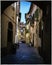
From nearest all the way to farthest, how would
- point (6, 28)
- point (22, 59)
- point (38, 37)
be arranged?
1. point (22, 59)
2. point (6, 28)
3. point (38, 37)

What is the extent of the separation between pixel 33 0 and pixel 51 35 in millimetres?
6510

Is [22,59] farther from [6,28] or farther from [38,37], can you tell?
[38,37]

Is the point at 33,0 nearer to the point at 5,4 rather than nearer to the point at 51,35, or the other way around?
the point at 5,4

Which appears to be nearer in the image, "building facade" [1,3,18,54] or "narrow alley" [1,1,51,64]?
"narrow alley" [1,1,51,64]

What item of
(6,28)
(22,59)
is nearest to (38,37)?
(6,28)

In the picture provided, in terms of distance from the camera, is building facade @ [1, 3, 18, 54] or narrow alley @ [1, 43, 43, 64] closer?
narrow alley @ [1, 43, 43, 64]

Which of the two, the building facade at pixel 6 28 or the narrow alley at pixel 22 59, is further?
the building facade at pixel 6 28

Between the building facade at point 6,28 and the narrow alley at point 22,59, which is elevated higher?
the building facade at point 6,28

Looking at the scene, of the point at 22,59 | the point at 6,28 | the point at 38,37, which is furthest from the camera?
the point at 38,37

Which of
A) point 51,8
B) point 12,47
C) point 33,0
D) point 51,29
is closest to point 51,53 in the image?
point 51,29

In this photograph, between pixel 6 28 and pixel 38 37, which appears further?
pixel 38 37

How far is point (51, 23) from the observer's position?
38.1 feet

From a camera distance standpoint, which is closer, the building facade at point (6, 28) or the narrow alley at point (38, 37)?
the narrow alley at point (38, 37)

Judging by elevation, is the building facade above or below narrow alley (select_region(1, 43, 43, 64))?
above
